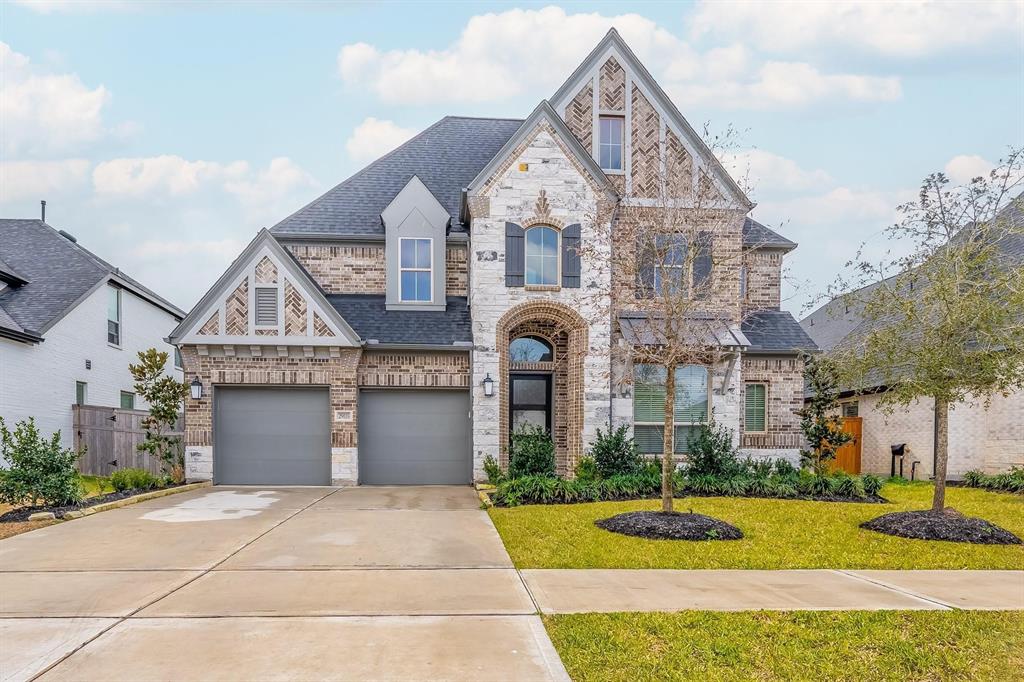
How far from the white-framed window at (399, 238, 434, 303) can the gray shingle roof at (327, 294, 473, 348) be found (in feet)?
1.54

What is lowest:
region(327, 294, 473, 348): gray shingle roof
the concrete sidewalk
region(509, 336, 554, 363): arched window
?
the concrete sidewalk

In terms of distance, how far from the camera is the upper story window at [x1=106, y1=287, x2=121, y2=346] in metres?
21.5

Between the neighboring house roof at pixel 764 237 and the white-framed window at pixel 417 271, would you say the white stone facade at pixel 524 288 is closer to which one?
the white-framed window at pixel 417 271

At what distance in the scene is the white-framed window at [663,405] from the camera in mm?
15922

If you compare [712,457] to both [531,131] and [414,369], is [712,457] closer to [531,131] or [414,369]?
[414,369]

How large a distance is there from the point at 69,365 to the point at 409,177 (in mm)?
11382

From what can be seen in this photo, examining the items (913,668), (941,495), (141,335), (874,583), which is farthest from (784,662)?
(141,335)

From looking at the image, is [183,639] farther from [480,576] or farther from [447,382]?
[447,382]

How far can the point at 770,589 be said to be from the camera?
6.64m

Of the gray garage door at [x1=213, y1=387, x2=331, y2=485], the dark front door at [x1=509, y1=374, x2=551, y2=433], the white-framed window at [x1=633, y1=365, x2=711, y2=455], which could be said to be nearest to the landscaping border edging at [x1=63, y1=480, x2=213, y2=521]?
the gray garage door at [x1=213, y1=387, x2=331, y2=485]

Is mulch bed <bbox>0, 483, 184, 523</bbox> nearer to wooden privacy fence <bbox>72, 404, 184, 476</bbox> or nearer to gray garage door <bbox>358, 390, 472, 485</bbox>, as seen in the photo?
gray garage door <bbox>358, 390, 472, 485</bbox>

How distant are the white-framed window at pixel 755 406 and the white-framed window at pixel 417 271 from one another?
28.0ft

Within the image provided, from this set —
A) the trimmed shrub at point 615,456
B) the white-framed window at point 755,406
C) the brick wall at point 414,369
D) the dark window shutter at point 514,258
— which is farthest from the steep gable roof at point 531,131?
the white-framed window at point 755,406

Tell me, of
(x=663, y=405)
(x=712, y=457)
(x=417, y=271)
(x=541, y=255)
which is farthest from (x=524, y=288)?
(x=712, y=457)
